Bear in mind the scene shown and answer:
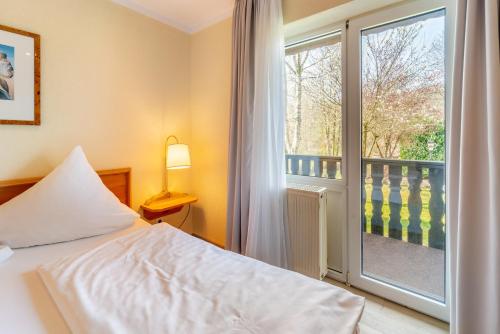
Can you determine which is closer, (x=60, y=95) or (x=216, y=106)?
(x=60, y=95)

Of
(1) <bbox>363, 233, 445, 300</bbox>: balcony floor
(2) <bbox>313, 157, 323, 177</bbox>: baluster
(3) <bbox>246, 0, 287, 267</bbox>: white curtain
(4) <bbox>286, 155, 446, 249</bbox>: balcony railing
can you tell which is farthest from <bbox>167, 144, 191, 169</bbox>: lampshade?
(1) <bbox>363, 233, 445, 300</bbox>: balcony floor

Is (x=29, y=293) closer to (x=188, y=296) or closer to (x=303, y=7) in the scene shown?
(x=188, y=296)

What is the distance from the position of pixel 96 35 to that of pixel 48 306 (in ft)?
7.15

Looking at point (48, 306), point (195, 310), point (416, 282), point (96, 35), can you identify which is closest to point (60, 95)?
point (96, 35)

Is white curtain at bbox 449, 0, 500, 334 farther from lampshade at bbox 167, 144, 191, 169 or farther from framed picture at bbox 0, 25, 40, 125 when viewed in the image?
framed picture at bbox 0, 25, 40, 125

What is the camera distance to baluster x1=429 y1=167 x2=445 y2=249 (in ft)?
5.64

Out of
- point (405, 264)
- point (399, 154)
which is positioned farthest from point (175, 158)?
point (405, 264)

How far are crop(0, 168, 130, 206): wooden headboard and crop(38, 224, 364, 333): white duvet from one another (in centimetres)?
94

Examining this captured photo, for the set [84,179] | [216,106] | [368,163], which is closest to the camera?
[84,179]

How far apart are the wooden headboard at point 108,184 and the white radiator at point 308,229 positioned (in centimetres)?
160

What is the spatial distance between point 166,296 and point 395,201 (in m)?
1.79

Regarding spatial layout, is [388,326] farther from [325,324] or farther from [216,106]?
[216,106]

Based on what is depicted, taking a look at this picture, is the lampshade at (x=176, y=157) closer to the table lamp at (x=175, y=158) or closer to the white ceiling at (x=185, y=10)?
the table lamp at (x=175, y=158)

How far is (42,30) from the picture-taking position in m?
1.90
